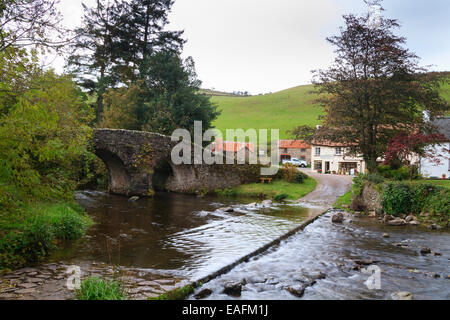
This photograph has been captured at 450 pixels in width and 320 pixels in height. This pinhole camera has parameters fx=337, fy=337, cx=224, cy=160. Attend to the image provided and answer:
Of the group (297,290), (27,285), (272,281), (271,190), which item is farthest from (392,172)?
(27,285)

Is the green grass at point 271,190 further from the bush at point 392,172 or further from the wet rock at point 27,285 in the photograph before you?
the wet rock at point 27,285

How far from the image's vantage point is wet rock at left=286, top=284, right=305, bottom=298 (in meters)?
6.08

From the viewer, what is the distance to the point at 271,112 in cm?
8812

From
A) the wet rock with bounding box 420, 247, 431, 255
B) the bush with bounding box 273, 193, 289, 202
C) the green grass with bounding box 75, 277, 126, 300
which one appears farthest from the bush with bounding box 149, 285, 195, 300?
the bush with bounding box 273, 193, 289, 202

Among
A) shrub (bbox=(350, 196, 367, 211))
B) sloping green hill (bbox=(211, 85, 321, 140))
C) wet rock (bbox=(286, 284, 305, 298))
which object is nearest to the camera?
wet rock (bbox=(286, 284, 305, 298))

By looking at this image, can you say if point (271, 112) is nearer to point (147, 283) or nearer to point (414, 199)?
point (414, 199)

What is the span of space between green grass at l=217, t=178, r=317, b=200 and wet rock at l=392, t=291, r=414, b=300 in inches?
647

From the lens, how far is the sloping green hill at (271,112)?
77.1m

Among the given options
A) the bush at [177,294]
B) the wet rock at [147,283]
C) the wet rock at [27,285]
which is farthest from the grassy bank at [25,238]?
the bush at [177,294]

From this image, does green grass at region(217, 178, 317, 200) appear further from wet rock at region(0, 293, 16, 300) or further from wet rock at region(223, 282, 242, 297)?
wet rock at region(0, 293, 16, 300)

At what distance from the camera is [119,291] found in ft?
16.9

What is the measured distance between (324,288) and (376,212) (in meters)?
10.8

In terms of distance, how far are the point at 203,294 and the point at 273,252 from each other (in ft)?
12.3

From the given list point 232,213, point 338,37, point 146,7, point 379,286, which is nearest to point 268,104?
point 146,7
